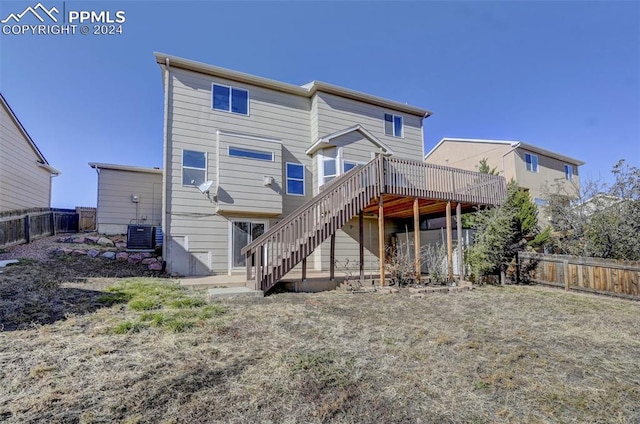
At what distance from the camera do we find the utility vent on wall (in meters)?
12.1

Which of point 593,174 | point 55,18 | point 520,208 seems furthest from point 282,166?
point 593,174

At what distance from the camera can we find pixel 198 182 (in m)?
11.0

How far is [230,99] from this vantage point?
38.9ft

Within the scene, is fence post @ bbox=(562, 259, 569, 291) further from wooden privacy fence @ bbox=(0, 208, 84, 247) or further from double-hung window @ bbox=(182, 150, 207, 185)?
wooden privacy fence @ bbox=(0, 208, 84, 247)

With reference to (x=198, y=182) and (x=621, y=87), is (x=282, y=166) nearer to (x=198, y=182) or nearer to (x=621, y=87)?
(x=198, y=182)

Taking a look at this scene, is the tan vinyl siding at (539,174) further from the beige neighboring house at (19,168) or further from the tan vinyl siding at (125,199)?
the beige neighboring house at (19,168)

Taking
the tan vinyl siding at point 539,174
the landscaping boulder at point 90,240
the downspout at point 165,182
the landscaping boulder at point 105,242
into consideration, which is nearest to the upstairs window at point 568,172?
A: the tan vinyl siding at point 539,174

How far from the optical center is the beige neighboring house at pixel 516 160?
58.7 ft

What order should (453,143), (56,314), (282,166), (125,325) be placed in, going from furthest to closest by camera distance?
(453,143) < (282,166) < (56,314) < (125,325)

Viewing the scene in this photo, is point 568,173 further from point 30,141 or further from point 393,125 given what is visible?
point 30,141

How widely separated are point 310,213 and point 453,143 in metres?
16.2

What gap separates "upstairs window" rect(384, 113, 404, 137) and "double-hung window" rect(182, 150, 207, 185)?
26.8 feet

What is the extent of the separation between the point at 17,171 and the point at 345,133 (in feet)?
48.0

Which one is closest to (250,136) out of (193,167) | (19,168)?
(193,167)
